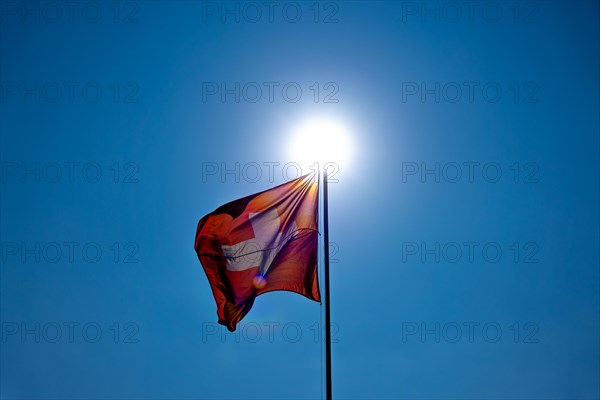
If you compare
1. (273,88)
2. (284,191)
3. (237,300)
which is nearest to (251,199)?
(284,191)

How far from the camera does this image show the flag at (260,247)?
10.7 metres

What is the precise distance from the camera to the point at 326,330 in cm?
1048

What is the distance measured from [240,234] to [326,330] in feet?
8.59

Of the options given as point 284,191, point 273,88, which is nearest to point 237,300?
point 284,191

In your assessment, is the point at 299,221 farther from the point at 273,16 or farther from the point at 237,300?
the point at 273,16

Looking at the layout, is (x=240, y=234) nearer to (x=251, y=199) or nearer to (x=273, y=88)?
(x=251, y=199)

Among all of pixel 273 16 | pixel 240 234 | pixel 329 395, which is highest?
pixel 273 16

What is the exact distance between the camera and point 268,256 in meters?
10.7

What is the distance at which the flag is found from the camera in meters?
10.7

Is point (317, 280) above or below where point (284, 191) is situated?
below

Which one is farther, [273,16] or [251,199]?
[273,16]

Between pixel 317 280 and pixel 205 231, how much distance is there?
2.54m

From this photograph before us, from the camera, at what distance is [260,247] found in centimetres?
1074

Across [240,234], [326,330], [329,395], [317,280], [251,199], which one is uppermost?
[251,199]
